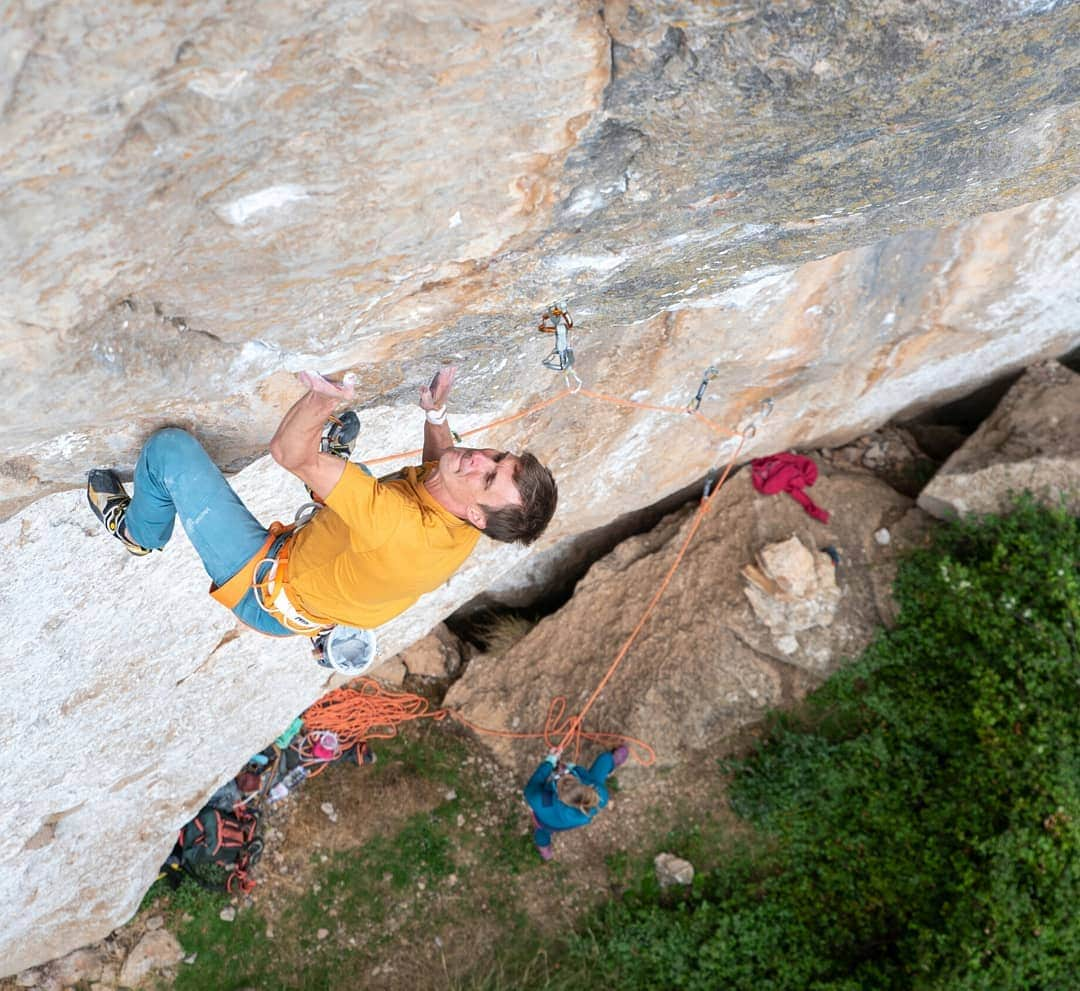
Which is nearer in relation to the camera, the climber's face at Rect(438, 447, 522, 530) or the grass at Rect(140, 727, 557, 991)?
the climber's face at Rect(438, 447, 522, 530)

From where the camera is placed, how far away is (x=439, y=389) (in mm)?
3031

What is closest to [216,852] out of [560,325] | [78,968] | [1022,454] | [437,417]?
[78,968]

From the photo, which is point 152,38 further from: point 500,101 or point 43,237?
point 500,101

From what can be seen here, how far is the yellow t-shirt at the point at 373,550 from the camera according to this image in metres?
2.57

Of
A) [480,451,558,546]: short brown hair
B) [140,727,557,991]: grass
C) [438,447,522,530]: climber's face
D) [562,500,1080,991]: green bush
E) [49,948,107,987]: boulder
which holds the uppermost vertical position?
[438,447,522,530]: climber's face

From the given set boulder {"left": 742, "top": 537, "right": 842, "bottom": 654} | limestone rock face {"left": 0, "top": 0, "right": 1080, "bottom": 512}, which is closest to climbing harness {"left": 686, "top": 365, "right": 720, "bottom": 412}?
limestone rock face {"left": 0, "top": 0, "right": 1080, "bottom": 512}

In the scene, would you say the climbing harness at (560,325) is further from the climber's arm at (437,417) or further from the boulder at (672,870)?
the boulder at (672,870)

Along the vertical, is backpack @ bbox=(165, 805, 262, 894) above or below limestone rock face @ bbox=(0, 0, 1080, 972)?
below

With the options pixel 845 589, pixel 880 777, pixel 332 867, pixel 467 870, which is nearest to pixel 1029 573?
pixel 845 589

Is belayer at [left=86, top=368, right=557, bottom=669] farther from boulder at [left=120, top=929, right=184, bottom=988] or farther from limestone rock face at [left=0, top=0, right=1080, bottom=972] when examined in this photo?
boulder at [left=120, top=929, right=184, bottom=988]

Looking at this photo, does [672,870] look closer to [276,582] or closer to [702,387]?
[702,387]

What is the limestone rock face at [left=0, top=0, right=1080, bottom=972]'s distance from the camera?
5.39ft

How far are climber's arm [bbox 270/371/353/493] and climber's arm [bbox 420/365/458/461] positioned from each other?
0.52 m

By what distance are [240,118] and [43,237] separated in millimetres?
460
